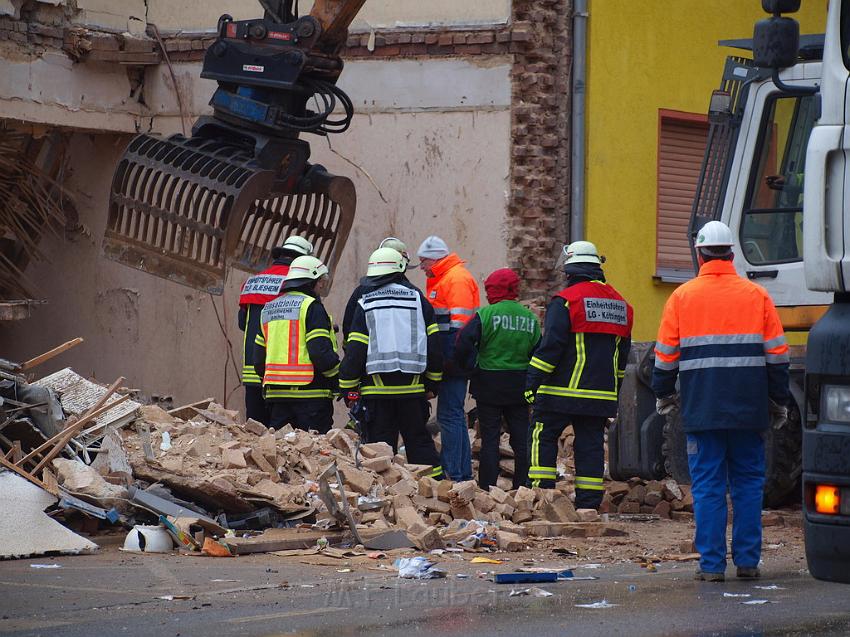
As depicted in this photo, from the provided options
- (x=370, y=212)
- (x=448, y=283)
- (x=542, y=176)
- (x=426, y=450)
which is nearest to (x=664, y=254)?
(x=542, y=176)

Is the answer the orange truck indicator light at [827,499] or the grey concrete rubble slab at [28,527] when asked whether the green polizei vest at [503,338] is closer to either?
the grey concrete rubble slab at [28,527]


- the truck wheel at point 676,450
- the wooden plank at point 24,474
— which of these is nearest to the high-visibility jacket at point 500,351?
the truck wheel at point 676,450

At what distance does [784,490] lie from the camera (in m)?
10.5

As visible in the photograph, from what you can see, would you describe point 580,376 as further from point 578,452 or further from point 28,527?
point 28,527

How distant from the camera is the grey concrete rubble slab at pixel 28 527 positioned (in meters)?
8.22

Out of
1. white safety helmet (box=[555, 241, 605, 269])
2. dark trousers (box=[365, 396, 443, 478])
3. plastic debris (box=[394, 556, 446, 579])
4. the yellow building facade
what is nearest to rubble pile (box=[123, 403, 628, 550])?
dark trousers (box=[365, 396, 443, 478])

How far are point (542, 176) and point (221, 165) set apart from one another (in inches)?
185

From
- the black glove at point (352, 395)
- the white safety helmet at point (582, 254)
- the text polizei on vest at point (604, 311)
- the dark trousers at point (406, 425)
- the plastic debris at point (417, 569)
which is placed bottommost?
the plastic debris at point (417, 569)

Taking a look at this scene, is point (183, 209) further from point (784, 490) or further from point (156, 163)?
point (784, 490)

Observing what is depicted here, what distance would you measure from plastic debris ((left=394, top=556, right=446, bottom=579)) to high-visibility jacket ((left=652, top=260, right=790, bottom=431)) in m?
1.52

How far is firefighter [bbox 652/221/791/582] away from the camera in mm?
7770

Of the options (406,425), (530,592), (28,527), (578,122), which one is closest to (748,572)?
(530,592)

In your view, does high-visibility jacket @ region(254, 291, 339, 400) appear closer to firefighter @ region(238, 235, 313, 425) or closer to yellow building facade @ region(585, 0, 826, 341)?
firefighter @ region(238, 235, 313, 425)

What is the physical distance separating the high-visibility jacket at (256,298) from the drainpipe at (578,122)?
4353mm
